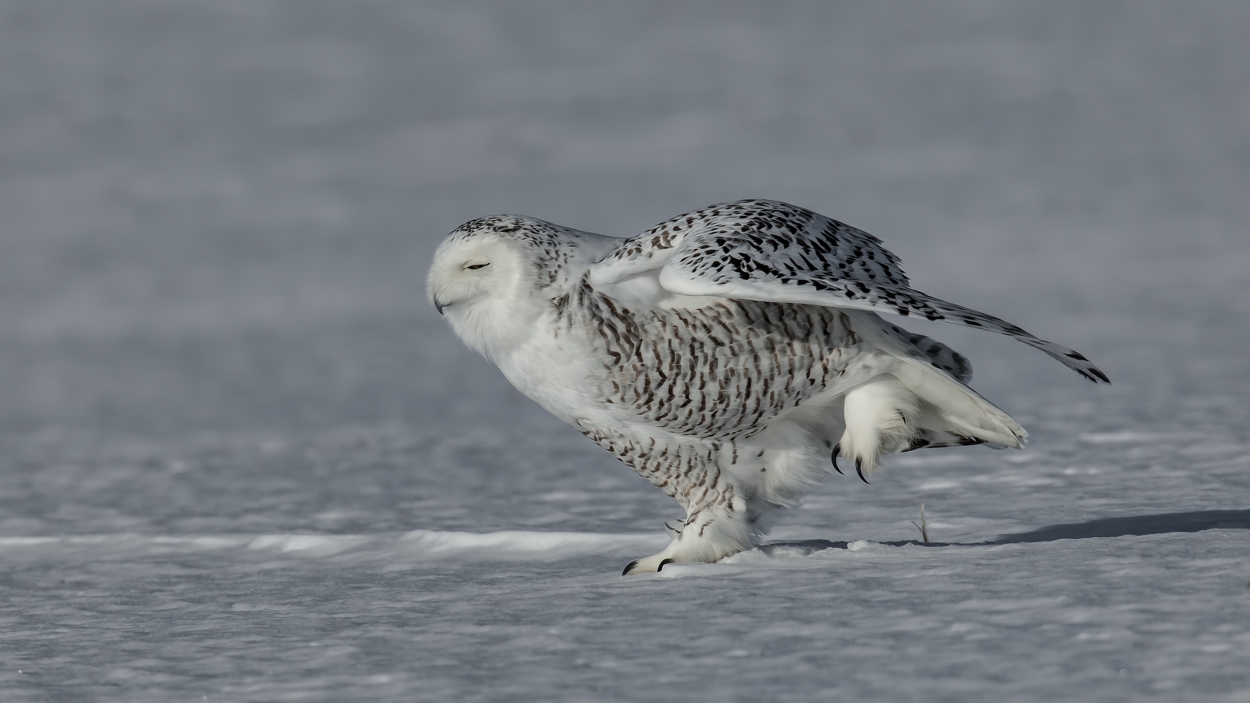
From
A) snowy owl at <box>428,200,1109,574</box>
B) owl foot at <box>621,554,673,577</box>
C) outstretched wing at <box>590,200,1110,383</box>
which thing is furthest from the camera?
owl foot at <box>621,554,673,577</box>

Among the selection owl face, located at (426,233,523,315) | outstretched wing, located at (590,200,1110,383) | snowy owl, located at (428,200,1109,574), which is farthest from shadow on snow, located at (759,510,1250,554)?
owl face, located at (426,233,523,315)

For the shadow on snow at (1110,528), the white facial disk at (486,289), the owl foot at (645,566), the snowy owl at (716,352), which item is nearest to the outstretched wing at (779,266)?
the snowy owl at (716,352)

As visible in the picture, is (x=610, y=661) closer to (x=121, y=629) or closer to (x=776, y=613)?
(x=776, y=613)

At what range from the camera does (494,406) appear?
26.7 ft

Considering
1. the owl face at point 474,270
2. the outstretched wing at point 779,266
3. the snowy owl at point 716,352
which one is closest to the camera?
the outstretched wing at point 779,266

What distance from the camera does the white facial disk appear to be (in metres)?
3.87

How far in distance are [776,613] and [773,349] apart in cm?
89

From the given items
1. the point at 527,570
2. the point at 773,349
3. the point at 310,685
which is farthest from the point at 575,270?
the point at 310,685

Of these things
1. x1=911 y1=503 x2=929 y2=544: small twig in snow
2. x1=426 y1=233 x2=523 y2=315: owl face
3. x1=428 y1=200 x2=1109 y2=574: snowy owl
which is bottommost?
x1=911 y1=503 x2=929 y2=544: small twig in snow

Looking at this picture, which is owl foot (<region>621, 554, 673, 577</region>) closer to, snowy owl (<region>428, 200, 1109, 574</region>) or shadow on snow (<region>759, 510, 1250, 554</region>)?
snowy owl (<region>428, 200, 1109, 574</region>)

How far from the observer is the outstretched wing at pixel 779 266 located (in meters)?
3.52

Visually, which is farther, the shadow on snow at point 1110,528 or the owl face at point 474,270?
the shadow on snow at point 1110,528

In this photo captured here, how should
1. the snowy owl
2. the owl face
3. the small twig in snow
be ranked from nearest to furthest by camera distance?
the snowy owl → the owl face → the small twig in snow

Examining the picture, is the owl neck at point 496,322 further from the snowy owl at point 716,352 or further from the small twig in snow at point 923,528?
the small twig in snow at point 923,528
